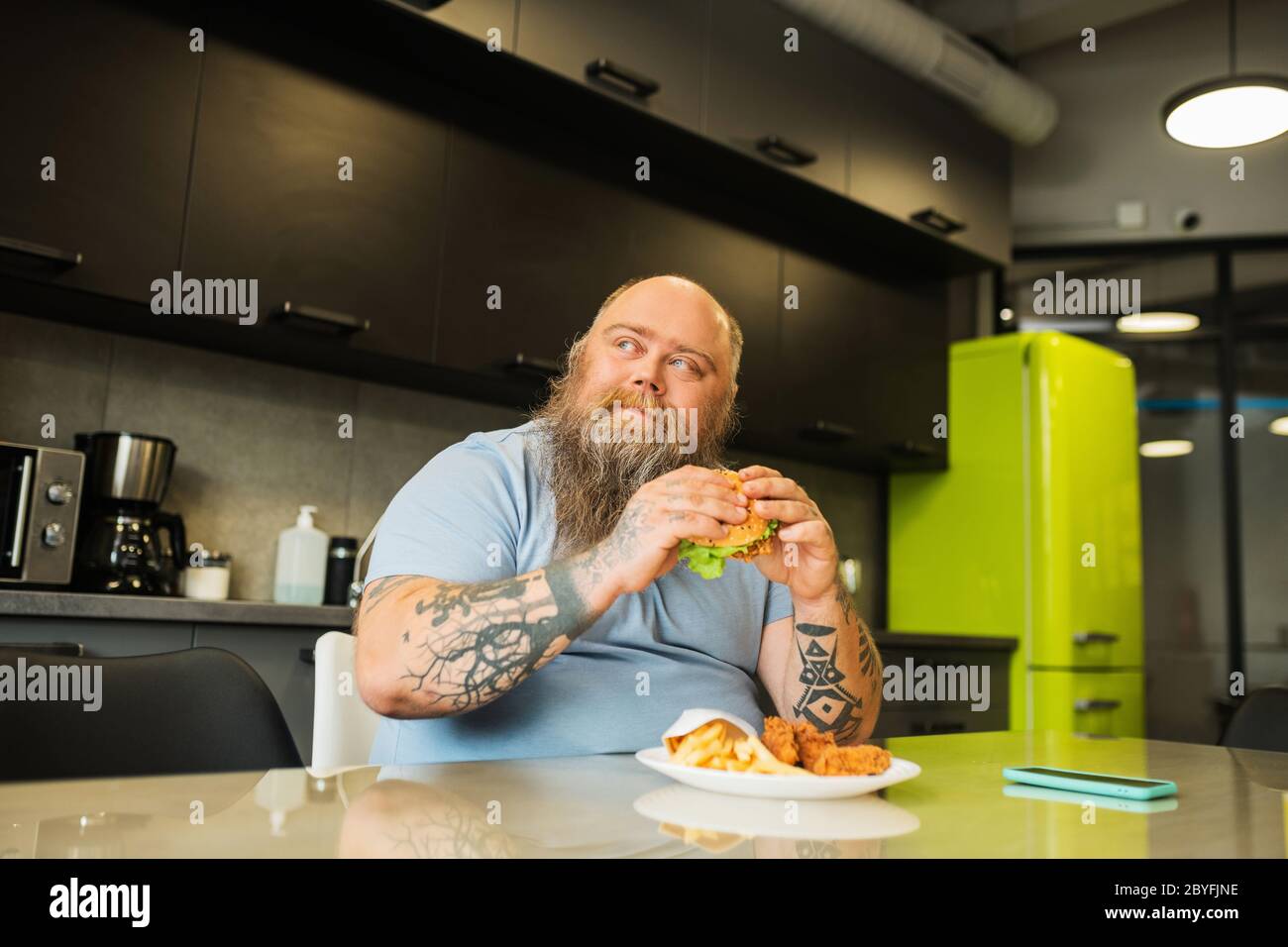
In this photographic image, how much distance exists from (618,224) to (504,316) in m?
0.56

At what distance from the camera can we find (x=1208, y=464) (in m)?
4.63

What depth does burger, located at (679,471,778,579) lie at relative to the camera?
3.99ft

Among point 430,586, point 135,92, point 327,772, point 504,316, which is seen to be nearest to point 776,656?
point 430,586

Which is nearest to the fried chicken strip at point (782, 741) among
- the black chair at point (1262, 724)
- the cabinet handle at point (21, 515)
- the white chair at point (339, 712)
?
the white chair at point (339, 712)

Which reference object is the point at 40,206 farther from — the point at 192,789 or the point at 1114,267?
the point at 1114,267

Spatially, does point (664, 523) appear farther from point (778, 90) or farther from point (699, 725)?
point (778, 90)

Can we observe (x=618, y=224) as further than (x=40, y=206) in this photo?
Yes

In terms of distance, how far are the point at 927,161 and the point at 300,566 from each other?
2.72m

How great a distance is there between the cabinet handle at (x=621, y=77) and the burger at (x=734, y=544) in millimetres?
1915

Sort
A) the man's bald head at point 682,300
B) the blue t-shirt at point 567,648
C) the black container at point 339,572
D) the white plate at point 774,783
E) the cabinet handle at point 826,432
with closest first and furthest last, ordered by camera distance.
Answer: the white plate at point 774,783
the blue t-shirt at point 567,648
the man's bald head at point 682,300
the black container at point 339,572
the cabinet handle at point 826,432

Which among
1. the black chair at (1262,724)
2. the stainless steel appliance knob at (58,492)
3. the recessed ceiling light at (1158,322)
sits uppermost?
the recessed ceiling light at (1158,322)

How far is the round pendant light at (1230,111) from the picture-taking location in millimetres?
3145

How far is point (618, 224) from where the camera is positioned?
3244mm

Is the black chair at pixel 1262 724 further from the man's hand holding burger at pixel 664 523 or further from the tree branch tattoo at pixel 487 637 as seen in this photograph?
the tree branch tattoo at pixel 487 637
